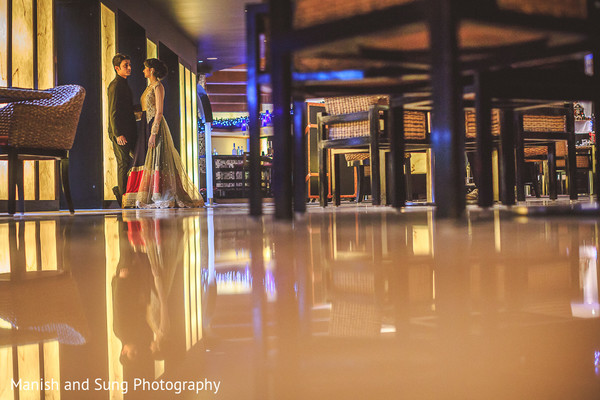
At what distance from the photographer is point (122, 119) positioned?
20.0 ft

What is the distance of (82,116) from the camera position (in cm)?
680

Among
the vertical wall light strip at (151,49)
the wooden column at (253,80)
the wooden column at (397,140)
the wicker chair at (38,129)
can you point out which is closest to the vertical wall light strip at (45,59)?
the wicker chair at (38,129)

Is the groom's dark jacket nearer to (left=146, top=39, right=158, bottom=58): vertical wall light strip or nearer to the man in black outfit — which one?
the man in black outfit

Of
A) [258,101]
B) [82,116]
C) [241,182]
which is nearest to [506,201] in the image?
[258,101]

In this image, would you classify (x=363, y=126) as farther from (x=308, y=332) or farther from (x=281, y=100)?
(x=308, y=332)

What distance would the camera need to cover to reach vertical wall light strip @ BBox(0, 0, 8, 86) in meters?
5.31

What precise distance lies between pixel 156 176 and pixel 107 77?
233cm

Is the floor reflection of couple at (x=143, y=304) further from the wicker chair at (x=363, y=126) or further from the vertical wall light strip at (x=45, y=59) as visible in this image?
the vertical wall light strip at (x=45, y=59)

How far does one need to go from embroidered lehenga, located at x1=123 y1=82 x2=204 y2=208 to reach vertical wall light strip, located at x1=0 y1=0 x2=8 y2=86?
1390mm

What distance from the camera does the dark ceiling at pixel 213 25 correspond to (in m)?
8.58

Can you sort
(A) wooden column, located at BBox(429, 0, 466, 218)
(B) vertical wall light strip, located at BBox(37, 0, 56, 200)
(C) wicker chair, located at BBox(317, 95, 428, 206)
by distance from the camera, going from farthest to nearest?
(B) vertical wall light strip, located at BBox(37, 0, 56, 200) < (C) wicker chair, located at BBox(317, 95, 428, 206) < (A) wooden column, located at BBox(429, 0, 466, 218)

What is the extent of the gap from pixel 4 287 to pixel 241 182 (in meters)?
12.0

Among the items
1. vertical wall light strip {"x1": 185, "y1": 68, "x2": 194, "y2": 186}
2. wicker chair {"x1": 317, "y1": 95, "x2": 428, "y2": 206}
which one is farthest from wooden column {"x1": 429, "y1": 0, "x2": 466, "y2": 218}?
vertical wall light strip {"x1": 185, "y1": 68, "x2": 194, "y2": 186}

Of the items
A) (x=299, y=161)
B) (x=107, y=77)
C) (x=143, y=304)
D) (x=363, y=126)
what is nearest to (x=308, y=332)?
(x=143, y=304)
